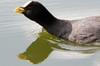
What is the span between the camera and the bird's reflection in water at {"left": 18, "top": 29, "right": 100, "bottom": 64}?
8.68 metres

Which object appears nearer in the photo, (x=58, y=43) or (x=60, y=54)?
(x=60, y=54)

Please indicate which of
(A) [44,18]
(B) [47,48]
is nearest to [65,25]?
(A) [44,18]

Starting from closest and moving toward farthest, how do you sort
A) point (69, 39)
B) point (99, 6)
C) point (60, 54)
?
point (60, 54), point (69, 39), point (99, 6)

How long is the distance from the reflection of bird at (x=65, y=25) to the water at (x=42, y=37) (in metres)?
0.17

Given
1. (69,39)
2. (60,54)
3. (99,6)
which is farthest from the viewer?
(99,6)

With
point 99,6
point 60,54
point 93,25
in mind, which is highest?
point 99,6

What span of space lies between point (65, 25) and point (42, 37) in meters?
0.63

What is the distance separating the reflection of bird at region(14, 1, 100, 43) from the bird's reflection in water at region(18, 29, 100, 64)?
0.13 m

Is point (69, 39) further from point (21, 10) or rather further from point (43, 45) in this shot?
point (21, 10)

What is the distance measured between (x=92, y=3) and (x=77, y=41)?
7.89 feet

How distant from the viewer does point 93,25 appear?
9078mm

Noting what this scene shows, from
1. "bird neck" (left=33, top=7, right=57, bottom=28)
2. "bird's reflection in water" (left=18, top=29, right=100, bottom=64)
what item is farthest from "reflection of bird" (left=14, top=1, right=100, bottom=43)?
"bird's reflection in water" (left=18, top=29, right=100, bottom=64)

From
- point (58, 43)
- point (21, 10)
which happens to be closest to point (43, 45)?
point (58, 43)

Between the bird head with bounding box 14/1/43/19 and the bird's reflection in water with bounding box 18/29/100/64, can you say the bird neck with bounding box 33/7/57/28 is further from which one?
the bird's reflection in water with bounding box 18/29/100/64
